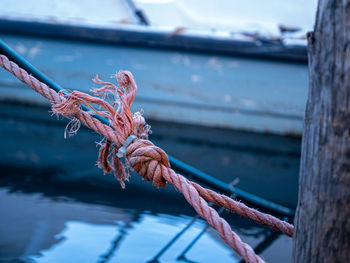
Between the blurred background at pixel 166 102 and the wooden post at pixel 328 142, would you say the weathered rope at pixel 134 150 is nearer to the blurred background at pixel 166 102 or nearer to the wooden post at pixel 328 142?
the wooden post at pixel 328 142

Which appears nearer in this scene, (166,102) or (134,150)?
(134,150)

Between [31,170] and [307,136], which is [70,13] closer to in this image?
[31,170]

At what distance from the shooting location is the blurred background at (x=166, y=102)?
1521mm

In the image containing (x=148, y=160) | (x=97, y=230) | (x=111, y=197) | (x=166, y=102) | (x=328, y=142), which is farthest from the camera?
(x=166, y=102)

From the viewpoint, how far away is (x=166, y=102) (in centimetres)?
271

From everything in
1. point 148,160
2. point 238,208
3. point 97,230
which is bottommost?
point 97,230

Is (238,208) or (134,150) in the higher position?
(134,150)

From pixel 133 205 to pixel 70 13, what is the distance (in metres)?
1.81

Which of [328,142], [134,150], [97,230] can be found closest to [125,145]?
[134,150]

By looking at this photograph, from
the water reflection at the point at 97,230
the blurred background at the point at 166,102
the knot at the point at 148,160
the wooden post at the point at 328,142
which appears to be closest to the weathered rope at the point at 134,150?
the knot at the point at 148,160

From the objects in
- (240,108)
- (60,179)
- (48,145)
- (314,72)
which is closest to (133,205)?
(60,179)

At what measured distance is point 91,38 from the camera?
2.48m

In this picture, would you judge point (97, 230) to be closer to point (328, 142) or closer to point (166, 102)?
point (328, 142)

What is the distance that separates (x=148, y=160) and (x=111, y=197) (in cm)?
90
